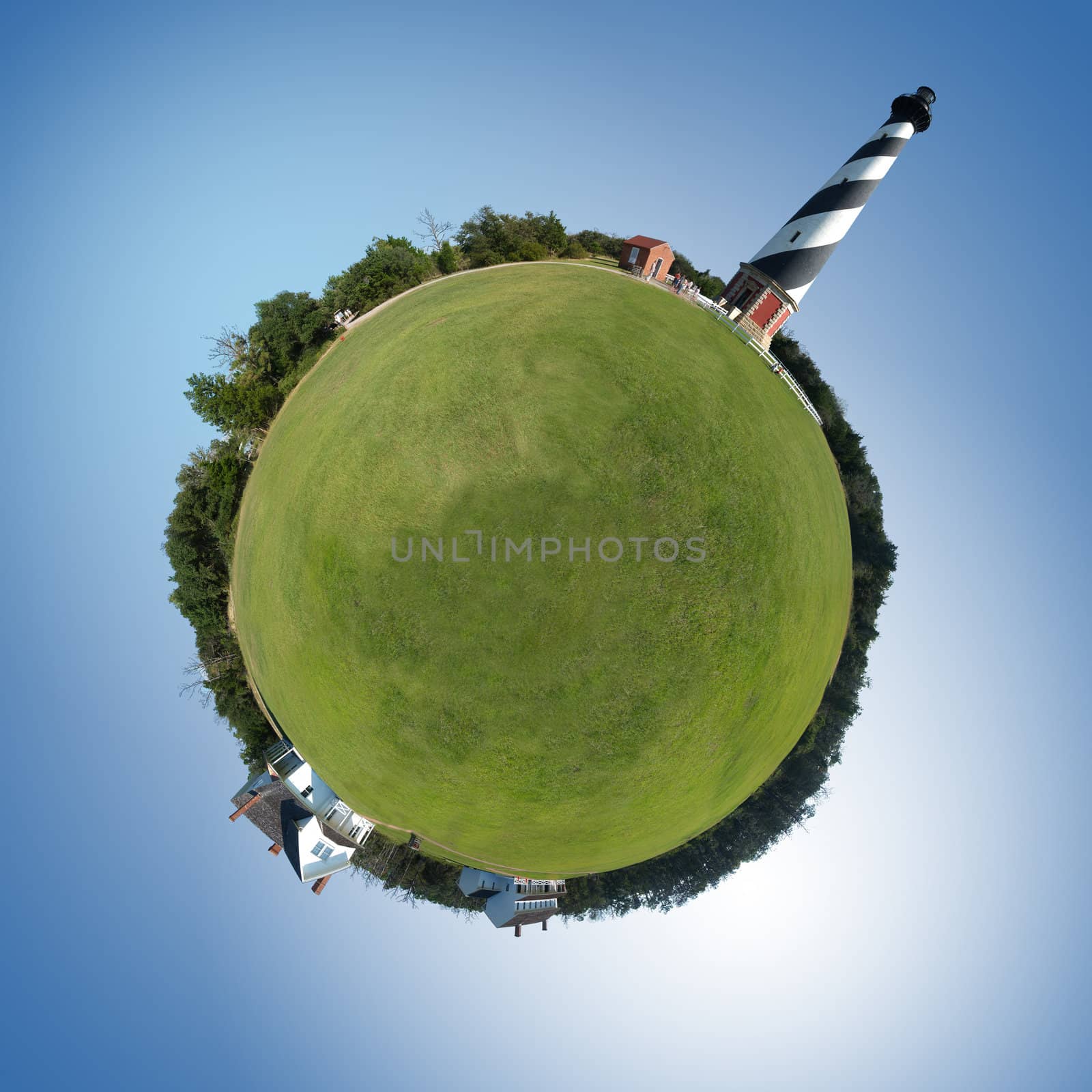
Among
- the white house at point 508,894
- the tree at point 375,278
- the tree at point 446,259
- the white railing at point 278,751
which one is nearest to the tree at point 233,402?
the tree at point 375,278

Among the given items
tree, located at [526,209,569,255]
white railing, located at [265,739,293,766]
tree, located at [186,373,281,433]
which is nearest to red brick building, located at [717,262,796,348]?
tree, located at [526,209,569,255]

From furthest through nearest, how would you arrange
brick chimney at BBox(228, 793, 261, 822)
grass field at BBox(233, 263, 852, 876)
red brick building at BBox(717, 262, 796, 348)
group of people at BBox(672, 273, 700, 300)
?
1. red brick building at BBox(717, 262, 796, 348)
2. group of people at BBox(672, 273, 700, 300)
3. brick chimney at BBox(228, 793, 261, 822)
4. grass field at BBox(233, 263, 852, 876)

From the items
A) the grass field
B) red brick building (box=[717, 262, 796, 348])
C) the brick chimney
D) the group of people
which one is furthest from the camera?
red brick building (box=[717, 262, 796, 348])

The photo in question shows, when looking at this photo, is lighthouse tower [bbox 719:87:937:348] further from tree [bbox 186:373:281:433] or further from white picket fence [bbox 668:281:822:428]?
tree [bbox 186:373:281:433]

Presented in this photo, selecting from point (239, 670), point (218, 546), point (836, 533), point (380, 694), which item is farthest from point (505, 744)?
point (836, 533)

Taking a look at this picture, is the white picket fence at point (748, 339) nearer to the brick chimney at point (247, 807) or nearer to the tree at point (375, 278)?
the tree at point (375, 278)

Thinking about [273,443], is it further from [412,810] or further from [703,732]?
[703,732]
